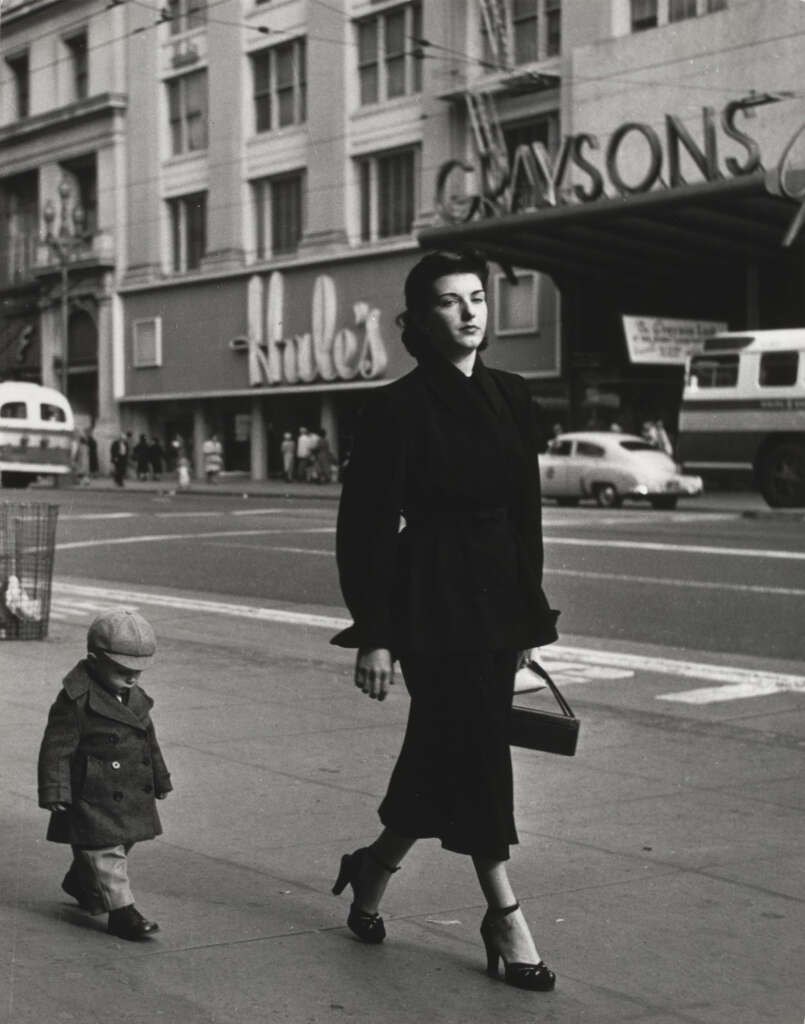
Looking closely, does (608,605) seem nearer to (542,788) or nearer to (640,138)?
(542,788)

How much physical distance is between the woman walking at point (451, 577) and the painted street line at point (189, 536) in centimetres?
1583

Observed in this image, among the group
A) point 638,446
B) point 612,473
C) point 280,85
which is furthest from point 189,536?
point 280,85

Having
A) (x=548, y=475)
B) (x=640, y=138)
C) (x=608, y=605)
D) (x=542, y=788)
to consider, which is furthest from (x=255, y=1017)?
(x=640, y=138)

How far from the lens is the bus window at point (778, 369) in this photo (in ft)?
93.5

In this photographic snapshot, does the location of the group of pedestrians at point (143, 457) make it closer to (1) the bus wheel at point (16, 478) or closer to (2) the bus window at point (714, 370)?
(1) the bus wheel at point (16, 478)

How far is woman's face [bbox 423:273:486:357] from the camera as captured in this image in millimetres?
4430

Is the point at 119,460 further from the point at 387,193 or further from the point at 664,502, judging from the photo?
the point at 664,502

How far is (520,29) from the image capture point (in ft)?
124

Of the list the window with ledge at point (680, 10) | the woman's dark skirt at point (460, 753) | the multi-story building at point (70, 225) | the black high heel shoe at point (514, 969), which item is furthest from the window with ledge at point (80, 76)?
the black high heel shoe at point (514, 969)

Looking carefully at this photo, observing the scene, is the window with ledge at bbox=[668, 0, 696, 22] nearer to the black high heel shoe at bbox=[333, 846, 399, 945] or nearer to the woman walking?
the woman walking

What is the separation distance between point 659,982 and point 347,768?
2826mm

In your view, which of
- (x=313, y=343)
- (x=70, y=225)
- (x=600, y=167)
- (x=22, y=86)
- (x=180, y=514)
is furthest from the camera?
(x=313, y=343)

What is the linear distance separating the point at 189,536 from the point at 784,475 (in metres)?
11.4

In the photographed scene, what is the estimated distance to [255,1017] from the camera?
3.94 meters
